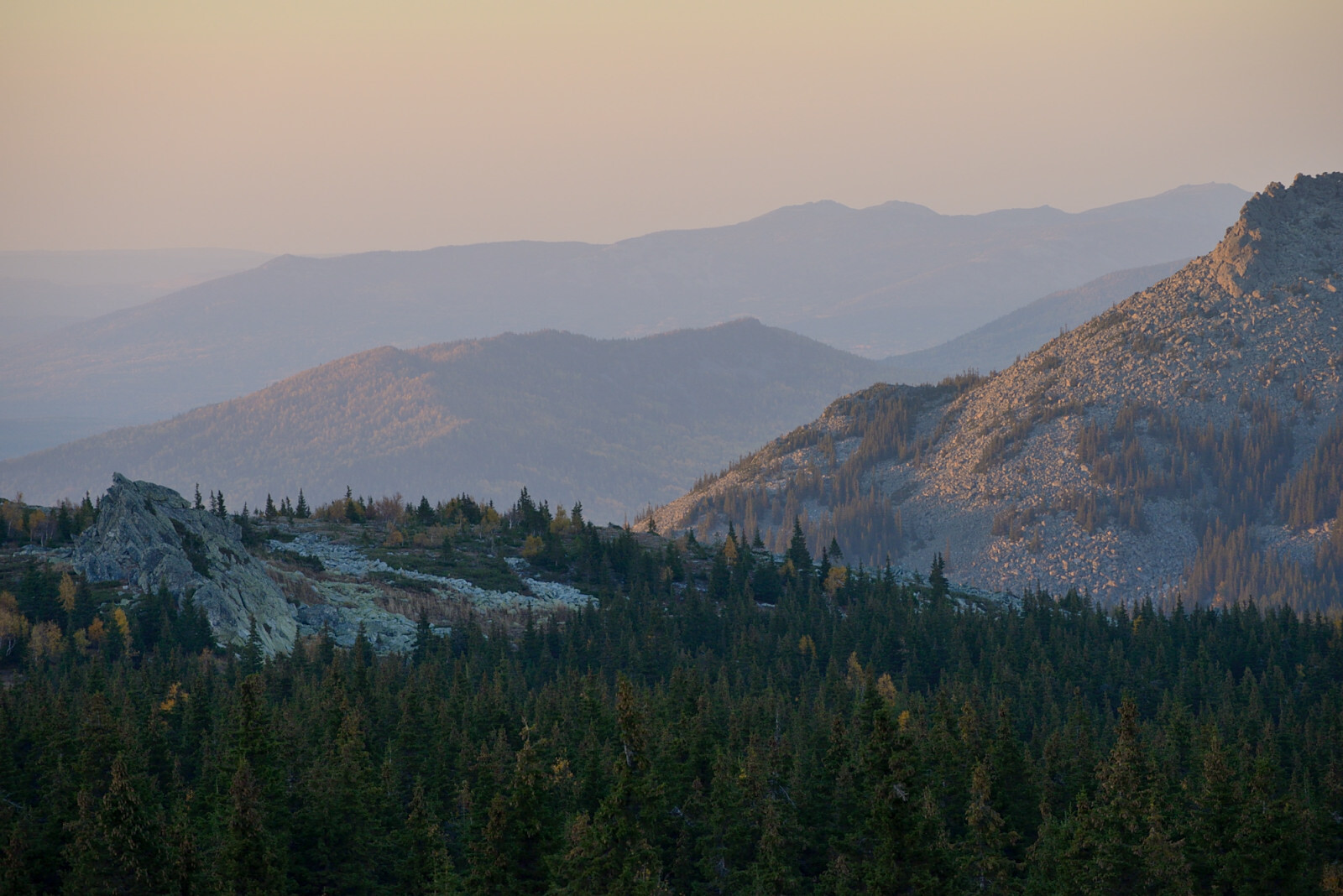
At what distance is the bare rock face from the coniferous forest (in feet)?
15.3

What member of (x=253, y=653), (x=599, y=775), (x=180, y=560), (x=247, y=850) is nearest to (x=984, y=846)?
(x=599, y=775)

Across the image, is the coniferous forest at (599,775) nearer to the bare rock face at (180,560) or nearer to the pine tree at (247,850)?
the pine tree at (247,850)

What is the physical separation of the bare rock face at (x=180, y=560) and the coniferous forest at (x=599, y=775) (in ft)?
15.3

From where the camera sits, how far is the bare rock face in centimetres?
12069

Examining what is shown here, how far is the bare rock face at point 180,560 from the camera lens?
121 m

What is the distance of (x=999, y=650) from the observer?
411 ft

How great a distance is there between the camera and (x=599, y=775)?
6538cm

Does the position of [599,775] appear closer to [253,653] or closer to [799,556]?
[253,653]

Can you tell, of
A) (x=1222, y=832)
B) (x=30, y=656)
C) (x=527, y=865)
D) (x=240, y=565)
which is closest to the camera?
(x=527, y=865)

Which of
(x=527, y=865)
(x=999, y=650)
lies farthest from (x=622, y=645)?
(x=527, y=865)

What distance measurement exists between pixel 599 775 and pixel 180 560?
229ft

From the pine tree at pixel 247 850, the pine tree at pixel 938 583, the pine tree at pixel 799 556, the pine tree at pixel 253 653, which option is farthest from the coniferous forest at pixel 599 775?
the pine tree at pixel 799 556

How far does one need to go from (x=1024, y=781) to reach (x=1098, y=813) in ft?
47.5

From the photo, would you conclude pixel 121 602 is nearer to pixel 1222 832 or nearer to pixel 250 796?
pixel 250 796
